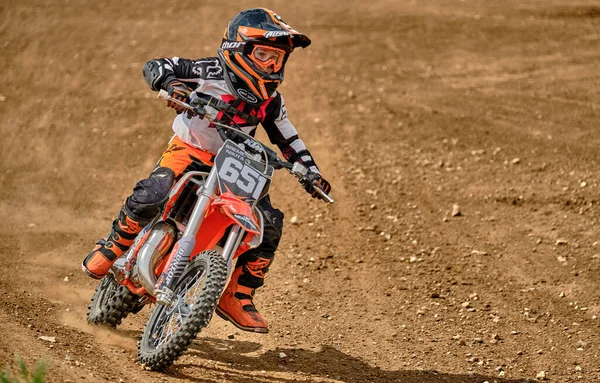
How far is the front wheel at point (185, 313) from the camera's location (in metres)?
5.77

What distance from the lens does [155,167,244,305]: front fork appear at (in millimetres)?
6176

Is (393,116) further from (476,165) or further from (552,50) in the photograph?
(552,50)

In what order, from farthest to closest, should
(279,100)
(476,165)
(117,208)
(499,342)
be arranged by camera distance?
(476,165) → (117,208) → (499,342) → (279,100)

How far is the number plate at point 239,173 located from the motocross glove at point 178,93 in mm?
429

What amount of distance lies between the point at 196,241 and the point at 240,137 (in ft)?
2.81

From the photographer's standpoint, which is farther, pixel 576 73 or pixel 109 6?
pixel 109 6

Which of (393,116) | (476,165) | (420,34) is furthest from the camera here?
(420,34)

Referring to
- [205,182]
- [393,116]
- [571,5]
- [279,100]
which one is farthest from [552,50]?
[205,182]

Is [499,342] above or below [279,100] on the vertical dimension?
below

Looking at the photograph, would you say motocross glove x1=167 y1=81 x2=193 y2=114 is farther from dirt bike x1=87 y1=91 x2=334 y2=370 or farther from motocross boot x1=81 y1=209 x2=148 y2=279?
motocross boot x1=81 y1=209 x2=148 y2=279

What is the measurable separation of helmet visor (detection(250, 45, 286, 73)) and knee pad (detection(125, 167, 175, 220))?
1075 millimetres

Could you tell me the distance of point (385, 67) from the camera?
14711 millimetres

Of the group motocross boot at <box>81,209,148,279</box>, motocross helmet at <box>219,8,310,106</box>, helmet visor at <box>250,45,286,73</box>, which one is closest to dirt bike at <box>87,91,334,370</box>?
motocross boot at <box>81,209,148,279</box>

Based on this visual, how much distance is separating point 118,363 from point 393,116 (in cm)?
756
